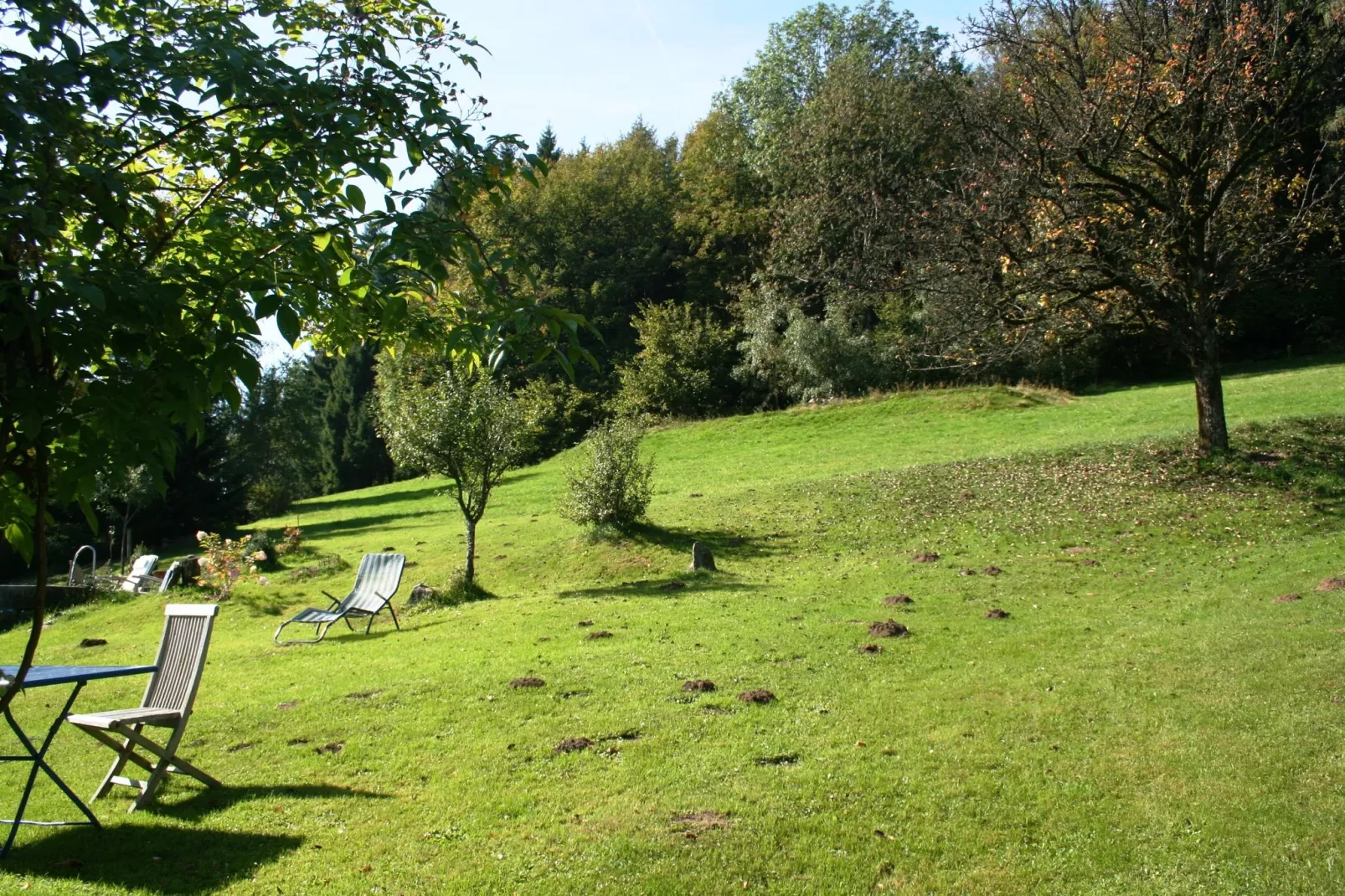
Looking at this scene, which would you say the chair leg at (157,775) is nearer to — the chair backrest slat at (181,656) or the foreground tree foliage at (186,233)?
the chair backrest slat at (181,656)

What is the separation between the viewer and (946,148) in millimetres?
33500

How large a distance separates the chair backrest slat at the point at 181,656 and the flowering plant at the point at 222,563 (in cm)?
1329

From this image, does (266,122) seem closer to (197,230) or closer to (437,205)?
(197,230)

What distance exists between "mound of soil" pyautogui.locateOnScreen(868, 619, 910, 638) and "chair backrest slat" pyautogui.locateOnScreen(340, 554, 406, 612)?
8114 mm

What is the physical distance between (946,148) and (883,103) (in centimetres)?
709

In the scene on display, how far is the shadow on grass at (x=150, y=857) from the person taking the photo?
525 cm

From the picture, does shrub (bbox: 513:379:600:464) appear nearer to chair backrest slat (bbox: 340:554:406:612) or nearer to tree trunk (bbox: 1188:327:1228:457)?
chair backrest slat (bbox: 340:554:406:612)

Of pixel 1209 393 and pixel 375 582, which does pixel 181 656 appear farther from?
pixel 1209 393

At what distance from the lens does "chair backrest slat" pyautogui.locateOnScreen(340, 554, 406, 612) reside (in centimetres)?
1553

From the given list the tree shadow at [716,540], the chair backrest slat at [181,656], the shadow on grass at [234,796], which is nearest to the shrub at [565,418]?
the tree shadow at [716,540]

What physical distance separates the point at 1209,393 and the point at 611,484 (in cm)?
1199

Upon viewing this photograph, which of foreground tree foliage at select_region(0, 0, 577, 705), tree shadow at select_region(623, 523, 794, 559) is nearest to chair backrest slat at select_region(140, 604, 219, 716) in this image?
foreground tree foliage at select_region(0, 0, 577, 705)

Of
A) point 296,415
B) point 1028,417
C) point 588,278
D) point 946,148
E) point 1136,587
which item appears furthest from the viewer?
point 296,415

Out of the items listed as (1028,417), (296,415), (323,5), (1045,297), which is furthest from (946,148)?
(296,415)
